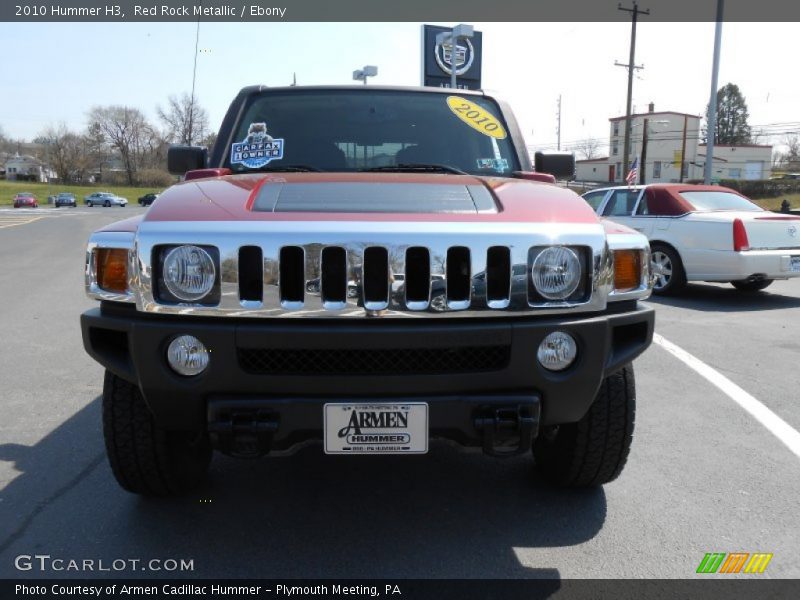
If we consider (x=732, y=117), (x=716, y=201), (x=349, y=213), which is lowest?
(x=349, y=213)

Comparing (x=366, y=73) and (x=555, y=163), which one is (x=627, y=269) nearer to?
(x=555, y=163)

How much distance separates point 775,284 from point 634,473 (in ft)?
28.3

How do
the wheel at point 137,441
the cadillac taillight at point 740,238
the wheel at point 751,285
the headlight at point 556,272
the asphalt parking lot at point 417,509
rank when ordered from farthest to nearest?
1. the wheel at point 751,285
2. the cadillac taillight at point 740,238
3. the wheel at point 137,441
4. the asphalt parking lot at point 417,509
5. the headlight at point 556,272

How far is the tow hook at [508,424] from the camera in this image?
2.34 meters

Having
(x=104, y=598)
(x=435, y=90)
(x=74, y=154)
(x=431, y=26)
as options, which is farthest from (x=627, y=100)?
(x=74, y=154)

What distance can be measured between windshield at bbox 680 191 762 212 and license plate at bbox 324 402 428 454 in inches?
319

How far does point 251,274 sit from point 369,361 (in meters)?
0.50

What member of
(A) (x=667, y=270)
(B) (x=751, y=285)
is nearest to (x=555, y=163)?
(A) (x=667, y=270)

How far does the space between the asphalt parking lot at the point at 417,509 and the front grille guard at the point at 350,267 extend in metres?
0.99

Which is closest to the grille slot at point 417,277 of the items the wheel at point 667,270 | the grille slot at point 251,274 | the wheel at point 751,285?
the grille slot at point 251,274

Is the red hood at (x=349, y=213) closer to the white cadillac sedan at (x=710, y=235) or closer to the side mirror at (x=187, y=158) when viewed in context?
the side mirror at (x=187, y=158)

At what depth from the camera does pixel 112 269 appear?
2494 millimetres

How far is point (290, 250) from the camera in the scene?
7.52 feet

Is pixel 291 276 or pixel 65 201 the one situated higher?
pixel 291 276
